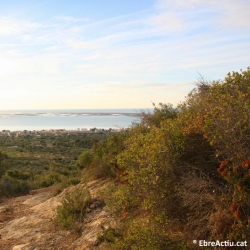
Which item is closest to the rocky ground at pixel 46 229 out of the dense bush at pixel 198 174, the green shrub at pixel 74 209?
the green shrub at pixel 74 209

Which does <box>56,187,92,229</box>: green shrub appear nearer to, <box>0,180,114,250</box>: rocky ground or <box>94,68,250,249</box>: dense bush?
<box>0,180,114,250</box>: rocky ground

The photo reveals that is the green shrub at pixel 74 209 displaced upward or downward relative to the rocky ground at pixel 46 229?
upward

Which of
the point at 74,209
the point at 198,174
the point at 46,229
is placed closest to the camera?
the point at 198,174

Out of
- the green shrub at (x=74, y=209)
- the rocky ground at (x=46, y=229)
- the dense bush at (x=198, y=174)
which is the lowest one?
the rocky ground at (x=46, y=229)

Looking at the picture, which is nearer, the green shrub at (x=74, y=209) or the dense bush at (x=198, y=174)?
the dense bush at (x=198, y=174)

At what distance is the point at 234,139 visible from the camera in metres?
4.96

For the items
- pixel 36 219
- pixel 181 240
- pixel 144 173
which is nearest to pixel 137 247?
pixel 181 240

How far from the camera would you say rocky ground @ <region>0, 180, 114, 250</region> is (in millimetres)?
7848

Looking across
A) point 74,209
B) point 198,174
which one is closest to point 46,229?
point 74,209

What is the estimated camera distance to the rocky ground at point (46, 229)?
7848 millimetres

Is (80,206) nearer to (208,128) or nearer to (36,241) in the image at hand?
(36,241)

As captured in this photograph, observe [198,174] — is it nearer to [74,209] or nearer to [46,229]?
[74,209]

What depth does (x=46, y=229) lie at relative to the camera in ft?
29.5

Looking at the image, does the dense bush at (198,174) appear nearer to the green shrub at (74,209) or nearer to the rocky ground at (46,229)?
the rocky ground at (46,229)
